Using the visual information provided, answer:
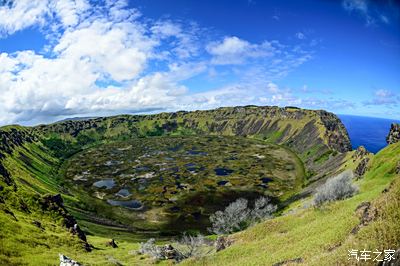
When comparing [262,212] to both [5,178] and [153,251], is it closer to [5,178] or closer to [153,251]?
[153,251]

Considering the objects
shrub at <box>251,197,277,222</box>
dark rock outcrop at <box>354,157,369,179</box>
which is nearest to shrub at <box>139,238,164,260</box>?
shrub at <box>251,197,277,222</box>

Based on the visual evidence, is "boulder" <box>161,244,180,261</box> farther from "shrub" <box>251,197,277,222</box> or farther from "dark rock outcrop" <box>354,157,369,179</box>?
"dark rock outcrop" <box>354,157,369,179</box>

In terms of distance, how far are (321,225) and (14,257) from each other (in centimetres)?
5188

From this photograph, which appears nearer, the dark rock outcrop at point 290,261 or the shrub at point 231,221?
the dark rock outcrop at point 290,261

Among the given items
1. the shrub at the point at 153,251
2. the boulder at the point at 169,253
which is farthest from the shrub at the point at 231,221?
the boulder at the point at 169,253

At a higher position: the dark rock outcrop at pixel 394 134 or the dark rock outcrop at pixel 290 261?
the dark rock outcrop at pixel 394 134

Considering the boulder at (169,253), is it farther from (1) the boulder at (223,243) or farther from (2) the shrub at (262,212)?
(2) the shrub at (262,212)

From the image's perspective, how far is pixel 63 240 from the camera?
7644 cm

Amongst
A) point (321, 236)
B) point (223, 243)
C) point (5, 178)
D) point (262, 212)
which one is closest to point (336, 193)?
point (223, 243)

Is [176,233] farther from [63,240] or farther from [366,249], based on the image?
[366,249]

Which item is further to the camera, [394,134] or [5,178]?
[394,134]

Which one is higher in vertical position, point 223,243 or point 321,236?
point 321,236

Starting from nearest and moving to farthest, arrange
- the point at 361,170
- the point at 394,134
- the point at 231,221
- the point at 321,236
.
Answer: the point at 321,236
the point at 231,221
the point at 361,170
the point at 394,134

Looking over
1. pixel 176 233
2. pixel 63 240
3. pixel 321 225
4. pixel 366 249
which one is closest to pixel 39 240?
pixel 63 240
